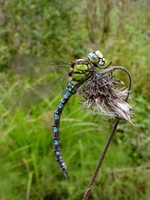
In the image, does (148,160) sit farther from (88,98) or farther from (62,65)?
(88,98)

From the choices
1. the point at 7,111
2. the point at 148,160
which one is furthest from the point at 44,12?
the point at 148,160

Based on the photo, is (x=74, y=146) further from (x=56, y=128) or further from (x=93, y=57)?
(x=93, y=57)

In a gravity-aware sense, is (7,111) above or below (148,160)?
above

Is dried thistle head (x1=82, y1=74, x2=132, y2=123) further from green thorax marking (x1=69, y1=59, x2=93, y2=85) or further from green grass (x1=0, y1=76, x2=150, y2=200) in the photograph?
green grass (x1=0, y1=76, x2=150, y2=200)

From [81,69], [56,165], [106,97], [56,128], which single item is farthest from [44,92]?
[56,165]

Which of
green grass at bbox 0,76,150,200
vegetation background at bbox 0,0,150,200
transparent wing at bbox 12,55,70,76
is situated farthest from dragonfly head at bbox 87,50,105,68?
green grass at bbox 0,76,150,200

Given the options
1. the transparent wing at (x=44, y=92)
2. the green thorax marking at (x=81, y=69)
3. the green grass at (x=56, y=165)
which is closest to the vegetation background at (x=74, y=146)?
the green grass at (x=56, y=165)
